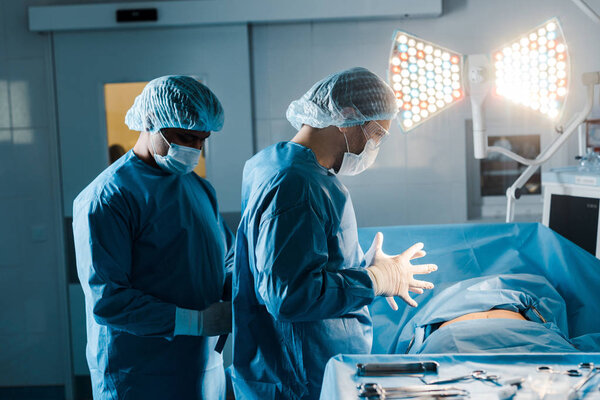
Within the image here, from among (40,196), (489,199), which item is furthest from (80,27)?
(489,199)

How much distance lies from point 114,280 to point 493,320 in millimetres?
1084

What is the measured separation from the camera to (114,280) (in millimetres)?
1373

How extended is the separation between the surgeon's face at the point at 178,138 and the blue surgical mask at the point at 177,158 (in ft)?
0.04

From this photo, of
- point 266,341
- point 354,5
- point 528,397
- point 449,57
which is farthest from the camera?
point 354,5

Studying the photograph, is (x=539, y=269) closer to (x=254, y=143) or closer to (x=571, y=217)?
(x=571, y=217)

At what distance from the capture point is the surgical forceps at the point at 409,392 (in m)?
0.99

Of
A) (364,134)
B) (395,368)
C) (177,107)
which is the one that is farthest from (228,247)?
(395,368)

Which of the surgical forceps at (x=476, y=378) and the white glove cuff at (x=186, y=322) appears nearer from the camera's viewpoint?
the surgical forceps at (x=476, y=378)

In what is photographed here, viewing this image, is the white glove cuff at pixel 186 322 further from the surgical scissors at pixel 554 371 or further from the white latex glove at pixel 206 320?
the surgical scissors at pixel 554 371

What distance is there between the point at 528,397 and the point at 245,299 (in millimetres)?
676


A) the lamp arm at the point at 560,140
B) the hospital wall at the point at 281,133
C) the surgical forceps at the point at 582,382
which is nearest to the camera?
the surgical forceps at the point at 582,382

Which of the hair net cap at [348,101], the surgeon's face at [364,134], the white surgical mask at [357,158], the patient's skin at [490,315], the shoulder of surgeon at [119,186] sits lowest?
the patient's skin at [490,315]

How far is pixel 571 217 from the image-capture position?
2121mm

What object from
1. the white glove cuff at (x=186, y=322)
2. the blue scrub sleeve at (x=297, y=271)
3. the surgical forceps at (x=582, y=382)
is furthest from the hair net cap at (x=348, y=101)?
the surgical forceps at (x=582, y=382)
